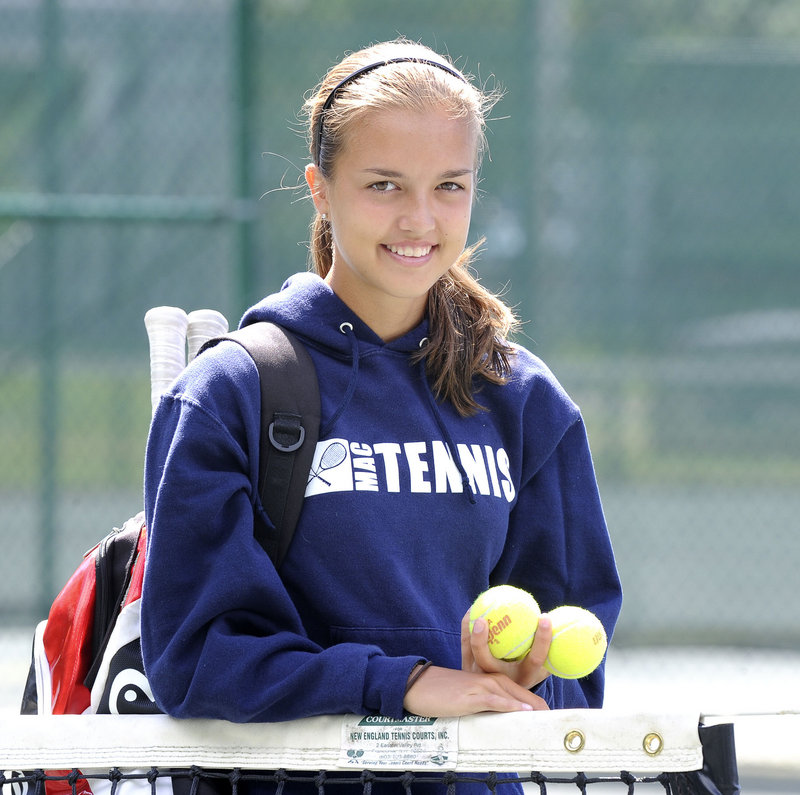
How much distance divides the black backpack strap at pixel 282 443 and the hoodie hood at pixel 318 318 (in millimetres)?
106

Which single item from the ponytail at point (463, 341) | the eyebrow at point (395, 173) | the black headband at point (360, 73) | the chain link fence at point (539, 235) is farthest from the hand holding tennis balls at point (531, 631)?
the chain link fence at point (539, 235)

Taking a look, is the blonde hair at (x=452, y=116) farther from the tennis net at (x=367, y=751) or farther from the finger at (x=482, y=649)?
the tennis net at (x=367, y=751)

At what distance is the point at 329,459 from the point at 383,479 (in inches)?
3.5

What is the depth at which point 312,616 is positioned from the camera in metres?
1.92

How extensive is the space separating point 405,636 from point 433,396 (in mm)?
395

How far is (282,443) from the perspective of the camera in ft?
6.12

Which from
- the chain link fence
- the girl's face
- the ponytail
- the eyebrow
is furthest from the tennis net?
the chain link fence

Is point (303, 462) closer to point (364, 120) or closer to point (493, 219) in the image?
point (364, 120)

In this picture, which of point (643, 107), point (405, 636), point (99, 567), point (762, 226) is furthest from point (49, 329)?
point (405, 636)

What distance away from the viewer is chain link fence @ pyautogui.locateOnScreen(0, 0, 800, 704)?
18.2ft

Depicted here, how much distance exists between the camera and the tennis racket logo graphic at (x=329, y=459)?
6.23 feet

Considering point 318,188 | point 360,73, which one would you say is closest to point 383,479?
point 318,188

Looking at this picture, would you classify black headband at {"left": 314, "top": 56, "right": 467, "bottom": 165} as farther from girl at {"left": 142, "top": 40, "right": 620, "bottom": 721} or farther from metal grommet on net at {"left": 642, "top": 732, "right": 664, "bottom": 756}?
metal grommet on net at {"left": 642, "top": 732, "right": 664, "bottom": 756}

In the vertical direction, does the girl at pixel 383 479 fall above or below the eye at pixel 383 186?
below
